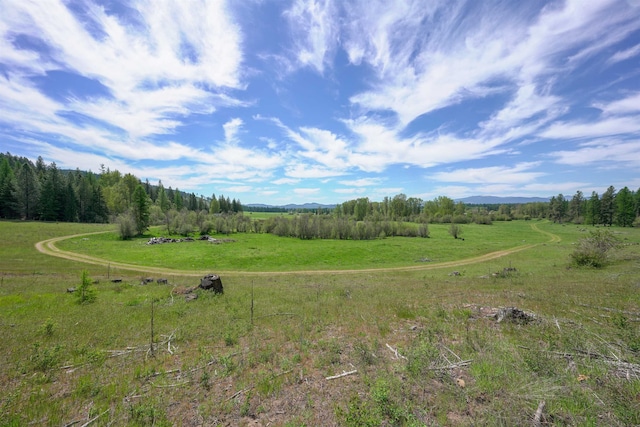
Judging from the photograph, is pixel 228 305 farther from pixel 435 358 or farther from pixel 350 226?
pixel 350 226

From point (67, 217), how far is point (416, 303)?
377ft

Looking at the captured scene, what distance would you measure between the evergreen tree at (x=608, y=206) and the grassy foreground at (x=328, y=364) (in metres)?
129

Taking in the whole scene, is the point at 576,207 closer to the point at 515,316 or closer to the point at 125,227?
the point at 515,316

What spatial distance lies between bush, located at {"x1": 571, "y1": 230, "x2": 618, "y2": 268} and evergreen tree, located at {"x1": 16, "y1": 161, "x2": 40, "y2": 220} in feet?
435

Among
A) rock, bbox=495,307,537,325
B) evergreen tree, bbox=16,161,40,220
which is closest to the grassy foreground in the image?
rock, bbox=495,307,537,325

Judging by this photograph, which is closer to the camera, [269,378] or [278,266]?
[269,378]

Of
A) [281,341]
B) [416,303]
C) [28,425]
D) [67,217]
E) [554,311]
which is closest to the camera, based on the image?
[28,425]

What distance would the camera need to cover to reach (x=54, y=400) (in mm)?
6852

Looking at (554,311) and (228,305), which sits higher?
(554,311)

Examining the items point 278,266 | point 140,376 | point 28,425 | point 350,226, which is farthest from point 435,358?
point 350,226

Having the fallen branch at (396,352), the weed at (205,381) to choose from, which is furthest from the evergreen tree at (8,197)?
the fallen branch at (396,352)

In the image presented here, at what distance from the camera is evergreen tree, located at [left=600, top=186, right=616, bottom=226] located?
99.7 meters

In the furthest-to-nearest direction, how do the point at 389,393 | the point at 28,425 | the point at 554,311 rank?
the point at 554,311 < the point at 389,393 < the point at 28,425

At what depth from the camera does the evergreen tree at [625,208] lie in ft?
304
